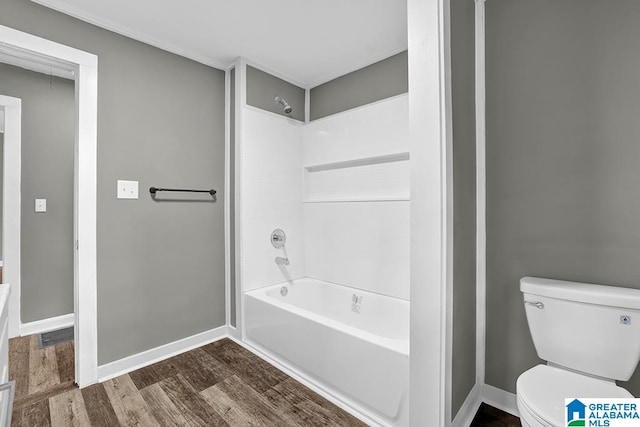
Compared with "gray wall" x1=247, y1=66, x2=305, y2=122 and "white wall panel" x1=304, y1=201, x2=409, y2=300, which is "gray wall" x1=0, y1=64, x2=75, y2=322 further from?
"white wall panel" x1=304, y1=201, x2=409, y2=300

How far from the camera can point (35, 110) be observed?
2.69 m

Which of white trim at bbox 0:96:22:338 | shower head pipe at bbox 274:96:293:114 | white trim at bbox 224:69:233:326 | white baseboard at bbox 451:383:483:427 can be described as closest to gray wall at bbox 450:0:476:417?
white baseboard at bbox 451:383:483:427

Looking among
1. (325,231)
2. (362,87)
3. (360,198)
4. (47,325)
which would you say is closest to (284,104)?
(362,87)

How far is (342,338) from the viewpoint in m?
1.73

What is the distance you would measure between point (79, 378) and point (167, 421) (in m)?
0.76

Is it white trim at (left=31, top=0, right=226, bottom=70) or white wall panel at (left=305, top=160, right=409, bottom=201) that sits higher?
white trim at (left=31, top=0, right=226, bottom=70)

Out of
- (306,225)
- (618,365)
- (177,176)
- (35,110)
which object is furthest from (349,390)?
(35,110)

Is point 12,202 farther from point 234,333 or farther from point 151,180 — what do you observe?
point 234,333

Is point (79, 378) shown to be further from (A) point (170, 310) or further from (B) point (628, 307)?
(B) point (628, 307)

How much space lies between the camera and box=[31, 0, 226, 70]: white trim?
5.92 feet

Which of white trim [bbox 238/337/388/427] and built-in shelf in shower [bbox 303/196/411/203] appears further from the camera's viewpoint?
built-in shelf in shower [bbox 303/196/411/203]

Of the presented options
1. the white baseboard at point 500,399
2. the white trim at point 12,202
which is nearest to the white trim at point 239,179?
the white baseboard at point 500,399

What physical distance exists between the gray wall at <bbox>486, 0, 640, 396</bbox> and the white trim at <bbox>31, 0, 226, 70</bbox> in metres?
2.14

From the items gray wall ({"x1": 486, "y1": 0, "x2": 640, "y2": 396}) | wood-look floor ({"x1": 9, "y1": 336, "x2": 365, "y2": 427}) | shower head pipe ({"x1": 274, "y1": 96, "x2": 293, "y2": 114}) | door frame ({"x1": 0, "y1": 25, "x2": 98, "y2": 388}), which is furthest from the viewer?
shower head pipe ({"x1": 274, "y1": 96, "x2": 293, "y2": 114})
